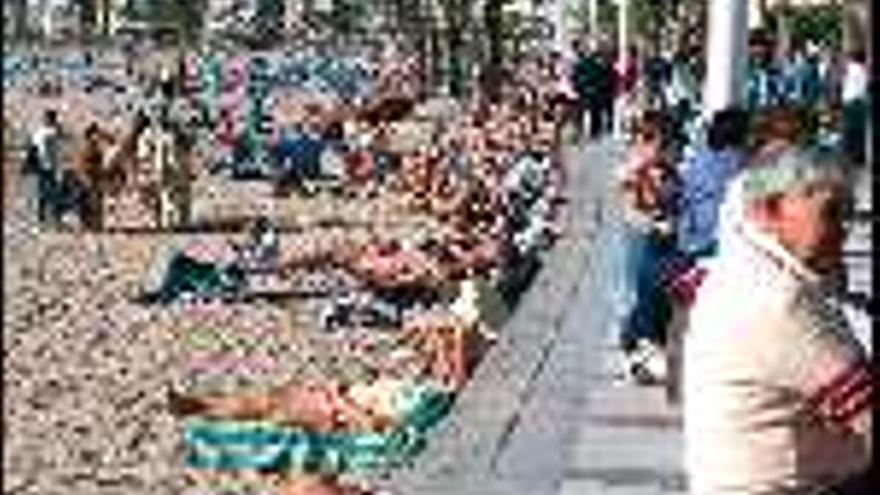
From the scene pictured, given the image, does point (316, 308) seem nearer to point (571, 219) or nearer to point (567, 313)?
point (571, 219)

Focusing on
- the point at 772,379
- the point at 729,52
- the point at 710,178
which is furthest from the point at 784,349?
the point at 729,52

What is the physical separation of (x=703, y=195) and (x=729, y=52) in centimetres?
145

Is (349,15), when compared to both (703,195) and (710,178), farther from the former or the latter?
(710,178)

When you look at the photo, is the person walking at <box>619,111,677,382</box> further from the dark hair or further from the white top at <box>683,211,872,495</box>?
the white top at <box>683,211,872,495</box>

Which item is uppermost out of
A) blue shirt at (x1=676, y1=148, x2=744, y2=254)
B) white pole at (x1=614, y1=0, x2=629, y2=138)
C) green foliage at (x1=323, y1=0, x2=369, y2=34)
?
blue shirt at (x1=676, y1=148, x2=744, y2=254)

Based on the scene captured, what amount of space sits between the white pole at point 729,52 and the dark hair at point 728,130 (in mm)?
1280

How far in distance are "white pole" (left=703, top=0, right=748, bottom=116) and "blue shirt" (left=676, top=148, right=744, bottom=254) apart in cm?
46

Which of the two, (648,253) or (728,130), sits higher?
(728,130)

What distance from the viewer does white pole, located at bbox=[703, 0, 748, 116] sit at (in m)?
13.3

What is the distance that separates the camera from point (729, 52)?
13.3 meters

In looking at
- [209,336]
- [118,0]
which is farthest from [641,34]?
[118,0]

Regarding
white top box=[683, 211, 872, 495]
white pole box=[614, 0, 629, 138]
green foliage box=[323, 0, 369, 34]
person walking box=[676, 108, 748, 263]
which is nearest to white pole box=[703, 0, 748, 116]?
person walking box=[676, 108, 748, 263]

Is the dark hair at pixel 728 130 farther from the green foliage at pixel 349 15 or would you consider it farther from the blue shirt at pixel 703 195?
the green foliage at pixel 349 15

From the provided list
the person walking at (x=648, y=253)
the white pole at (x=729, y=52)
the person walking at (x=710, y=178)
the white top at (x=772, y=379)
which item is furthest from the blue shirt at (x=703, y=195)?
the white top at (x=772, y=379)
